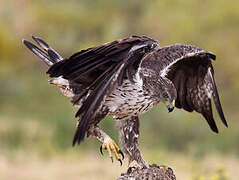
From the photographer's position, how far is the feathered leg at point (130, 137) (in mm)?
6465

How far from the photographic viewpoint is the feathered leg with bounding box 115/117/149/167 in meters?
6.46

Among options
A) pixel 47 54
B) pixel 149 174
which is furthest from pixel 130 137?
pixel 47 54

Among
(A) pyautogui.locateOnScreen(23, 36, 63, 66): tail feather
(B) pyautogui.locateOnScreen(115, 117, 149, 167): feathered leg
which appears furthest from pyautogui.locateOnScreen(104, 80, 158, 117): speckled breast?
(A) pyautogui.locateOnScreen(23, 36, 63, 66): tail feather

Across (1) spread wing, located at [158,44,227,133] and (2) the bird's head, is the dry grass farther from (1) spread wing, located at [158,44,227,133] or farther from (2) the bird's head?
(2) the bird's head

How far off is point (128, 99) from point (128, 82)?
0.15 metres

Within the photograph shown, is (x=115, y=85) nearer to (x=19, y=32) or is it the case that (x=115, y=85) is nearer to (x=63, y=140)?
(x=63, y=140)

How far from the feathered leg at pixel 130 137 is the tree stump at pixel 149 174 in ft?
0.65

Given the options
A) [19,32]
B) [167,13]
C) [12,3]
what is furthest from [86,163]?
[12,3]

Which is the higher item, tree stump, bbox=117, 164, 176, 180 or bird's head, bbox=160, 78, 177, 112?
bird's head, bbox=160, 78, 177, 112

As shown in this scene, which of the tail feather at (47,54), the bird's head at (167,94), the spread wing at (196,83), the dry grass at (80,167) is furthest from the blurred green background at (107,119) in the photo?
the tail feather at (47,54)

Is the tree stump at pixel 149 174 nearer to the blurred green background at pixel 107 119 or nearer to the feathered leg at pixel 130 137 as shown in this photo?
the feathered leg at pixel 130 137

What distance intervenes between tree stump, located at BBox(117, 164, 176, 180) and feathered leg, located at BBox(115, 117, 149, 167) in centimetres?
20

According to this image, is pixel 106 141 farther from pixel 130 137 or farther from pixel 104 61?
pixel 104 61

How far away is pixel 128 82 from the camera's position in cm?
604
